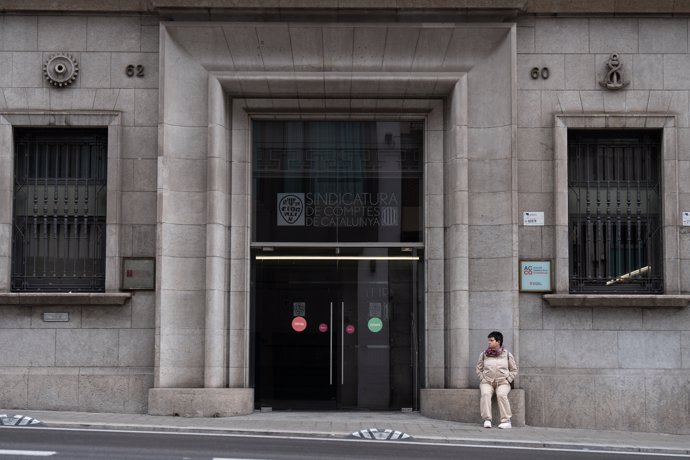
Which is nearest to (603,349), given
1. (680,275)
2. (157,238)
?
(680,275)

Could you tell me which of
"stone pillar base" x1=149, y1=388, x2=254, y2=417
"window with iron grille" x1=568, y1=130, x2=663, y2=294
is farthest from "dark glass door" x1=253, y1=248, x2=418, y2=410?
"window with iron grille" x1=568, y1=130, x2=663, y2=294

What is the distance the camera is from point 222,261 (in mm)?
18031

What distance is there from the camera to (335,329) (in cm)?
1862

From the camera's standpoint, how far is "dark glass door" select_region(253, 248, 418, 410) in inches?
730

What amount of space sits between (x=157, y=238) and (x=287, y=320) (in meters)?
2.73

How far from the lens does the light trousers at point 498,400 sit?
16.7m

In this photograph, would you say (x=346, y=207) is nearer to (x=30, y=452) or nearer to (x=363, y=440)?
(x=363, y=440)

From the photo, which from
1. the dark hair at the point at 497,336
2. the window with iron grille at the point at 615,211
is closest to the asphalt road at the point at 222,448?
the dark hair at the point at 497,336

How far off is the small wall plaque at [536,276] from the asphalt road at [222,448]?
399 cm

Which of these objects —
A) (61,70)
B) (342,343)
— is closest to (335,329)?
(342,343)

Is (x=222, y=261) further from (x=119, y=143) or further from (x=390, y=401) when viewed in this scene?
(x=390, y=401)

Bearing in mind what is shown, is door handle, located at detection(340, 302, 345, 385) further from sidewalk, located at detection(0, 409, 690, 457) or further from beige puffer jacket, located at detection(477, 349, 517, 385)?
beige puffer jacket, located at detection(477, 349, 517, 385)

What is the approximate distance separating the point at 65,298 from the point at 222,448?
5727mm

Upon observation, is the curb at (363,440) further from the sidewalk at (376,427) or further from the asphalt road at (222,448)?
the asphalt road at (222,448)
